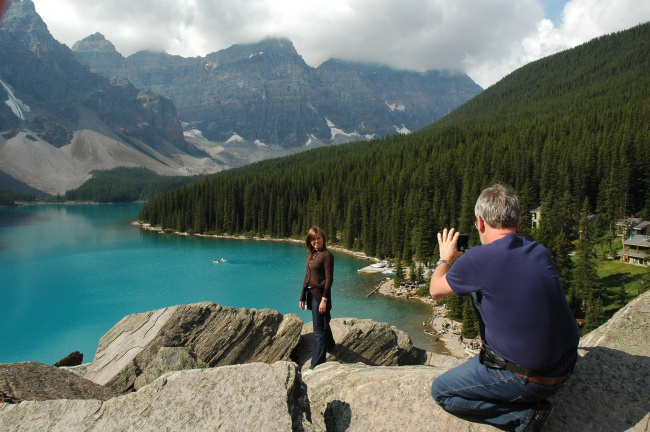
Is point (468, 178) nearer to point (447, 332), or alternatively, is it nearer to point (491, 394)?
point (447, 332)

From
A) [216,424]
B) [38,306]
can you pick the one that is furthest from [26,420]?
[38,306]

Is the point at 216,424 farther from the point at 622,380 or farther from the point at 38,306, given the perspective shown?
the point at 38,306

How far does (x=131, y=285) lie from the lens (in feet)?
170

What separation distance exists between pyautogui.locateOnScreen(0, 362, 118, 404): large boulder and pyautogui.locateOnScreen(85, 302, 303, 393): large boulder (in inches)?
81.6

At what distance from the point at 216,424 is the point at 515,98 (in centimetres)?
16275

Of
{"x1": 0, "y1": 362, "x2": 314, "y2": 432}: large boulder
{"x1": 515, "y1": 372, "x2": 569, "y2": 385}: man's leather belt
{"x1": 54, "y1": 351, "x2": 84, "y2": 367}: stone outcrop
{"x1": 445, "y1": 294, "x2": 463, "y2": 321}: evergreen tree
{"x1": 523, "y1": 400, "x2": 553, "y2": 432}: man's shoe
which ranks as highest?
{"x1": 515, "y1": 372, "x2": 569, "y2": 385}: man's leather belt

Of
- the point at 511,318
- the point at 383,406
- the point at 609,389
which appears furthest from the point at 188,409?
the point at 609,389

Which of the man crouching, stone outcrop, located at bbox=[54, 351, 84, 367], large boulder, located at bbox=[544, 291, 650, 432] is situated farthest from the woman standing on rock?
stone outcrop, located at bbox=[54, 351, 84, 367]

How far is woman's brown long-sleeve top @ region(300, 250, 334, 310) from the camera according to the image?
8.91 m

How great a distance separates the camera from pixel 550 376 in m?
3.88

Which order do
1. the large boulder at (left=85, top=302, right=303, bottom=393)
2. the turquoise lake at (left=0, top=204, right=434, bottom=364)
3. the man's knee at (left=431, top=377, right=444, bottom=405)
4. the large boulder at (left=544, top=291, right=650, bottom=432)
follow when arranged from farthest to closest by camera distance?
the turquoise lake at (left=0, top=204, right=434, bottom=364)
the large boulder at (left=85, top=302, right=303, bottom=393)
the man's knee at (left=431, top=377, right=444, bottom=405)
the large boulder at (left=544, top=291, right=650, bottom=432)

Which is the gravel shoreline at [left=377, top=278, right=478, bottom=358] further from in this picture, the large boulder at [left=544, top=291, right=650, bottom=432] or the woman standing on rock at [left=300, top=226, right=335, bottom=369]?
the large boulder at [left=544, top=291, right=650, bottom=432]

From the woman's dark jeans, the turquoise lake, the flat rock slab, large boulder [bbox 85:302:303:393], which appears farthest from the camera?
the turquoise lake

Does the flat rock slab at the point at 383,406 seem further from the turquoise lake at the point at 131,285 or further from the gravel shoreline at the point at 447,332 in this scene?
the turquoise lake at the point at 131,285
